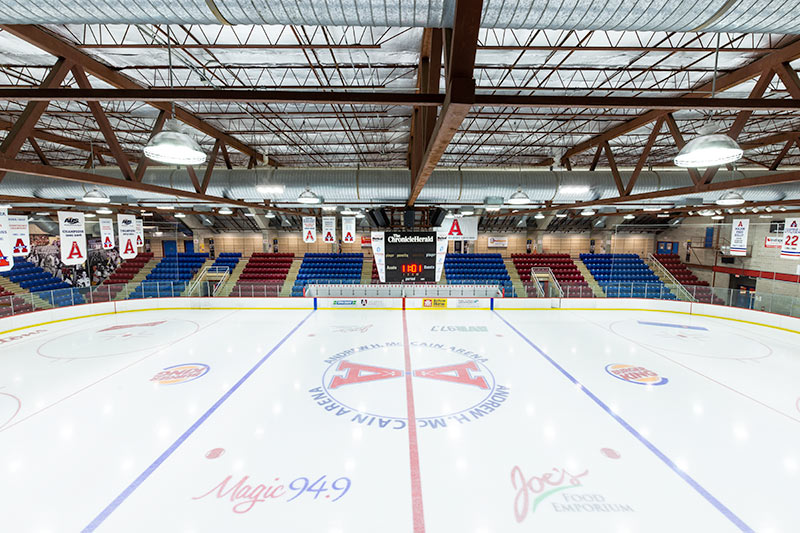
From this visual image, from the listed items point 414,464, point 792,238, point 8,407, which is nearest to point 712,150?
point 414,464

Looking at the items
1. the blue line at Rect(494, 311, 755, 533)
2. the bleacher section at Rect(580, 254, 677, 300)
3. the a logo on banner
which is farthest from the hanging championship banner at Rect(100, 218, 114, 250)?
the bleacher section at Rect(580, 254, 677, 300)

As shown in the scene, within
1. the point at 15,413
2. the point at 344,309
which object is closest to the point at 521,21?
the point at 15,413

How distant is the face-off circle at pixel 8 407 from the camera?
4781 millimetres

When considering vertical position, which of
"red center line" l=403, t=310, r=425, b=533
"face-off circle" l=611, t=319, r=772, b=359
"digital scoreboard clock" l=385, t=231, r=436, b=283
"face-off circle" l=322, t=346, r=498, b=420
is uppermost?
"digital scoreboard clock" l=385, t=231, r=436, b=283

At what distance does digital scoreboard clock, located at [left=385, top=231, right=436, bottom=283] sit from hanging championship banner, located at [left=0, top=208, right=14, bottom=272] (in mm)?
10872

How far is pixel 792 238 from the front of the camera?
37.6ft

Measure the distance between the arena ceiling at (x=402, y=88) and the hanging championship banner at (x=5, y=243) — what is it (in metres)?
0.85

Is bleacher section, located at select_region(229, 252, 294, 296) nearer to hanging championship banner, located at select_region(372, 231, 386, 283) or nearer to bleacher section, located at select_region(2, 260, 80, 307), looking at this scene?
bleacher section, located at select_region(2, 260, 80, 307)

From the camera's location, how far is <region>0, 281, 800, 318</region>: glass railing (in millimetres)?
10531

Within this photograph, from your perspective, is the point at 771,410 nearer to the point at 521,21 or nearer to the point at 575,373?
the point at 575,373

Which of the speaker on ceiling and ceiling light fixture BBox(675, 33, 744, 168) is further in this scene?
the speaker on ceiling

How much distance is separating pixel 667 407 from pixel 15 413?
34.1ft

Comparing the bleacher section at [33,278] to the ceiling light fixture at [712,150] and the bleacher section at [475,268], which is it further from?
the ceiling light fixture at [712,150]

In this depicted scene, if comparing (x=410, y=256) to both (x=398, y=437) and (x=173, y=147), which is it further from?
(x=173, y=147)
